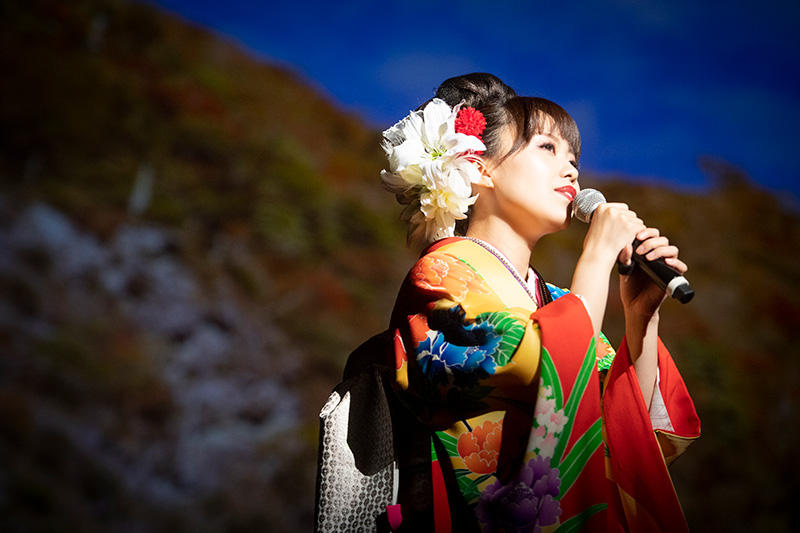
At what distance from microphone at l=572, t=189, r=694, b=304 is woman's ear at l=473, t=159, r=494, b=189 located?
147mm

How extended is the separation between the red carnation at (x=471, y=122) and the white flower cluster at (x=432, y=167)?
0.05 feet

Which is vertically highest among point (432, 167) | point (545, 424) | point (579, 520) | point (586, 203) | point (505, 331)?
point (432, 167)

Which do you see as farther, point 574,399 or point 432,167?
point 432,167

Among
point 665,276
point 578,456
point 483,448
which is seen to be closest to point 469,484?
point 483,448

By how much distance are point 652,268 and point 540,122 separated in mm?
350

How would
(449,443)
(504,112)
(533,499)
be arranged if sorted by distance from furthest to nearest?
(504,112) → (449,443) → (533,499)

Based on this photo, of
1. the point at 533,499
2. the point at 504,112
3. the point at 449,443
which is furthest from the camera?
the point at 504,112

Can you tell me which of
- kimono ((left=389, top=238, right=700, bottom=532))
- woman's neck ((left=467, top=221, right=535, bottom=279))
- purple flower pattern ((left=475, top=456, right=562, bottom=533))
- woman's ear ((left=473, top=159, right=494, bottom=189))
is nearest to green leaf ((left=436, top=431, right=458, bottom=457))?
kimono ((left=389, top=238, right=700, bottom=532))

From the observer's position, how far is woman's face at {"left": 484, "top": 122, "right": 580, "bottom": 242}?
3.38 feet

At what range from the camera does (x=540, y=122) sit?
1.10 metres

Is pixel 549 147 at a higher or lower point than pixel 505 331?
higher

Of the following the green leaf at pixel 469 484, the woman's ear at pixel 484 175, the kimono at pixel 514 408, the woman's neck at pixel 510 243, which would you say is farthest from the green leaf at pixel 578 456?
the woman's ear at pixel 484 175

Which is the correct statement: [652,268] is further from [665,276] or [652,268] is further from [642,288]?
[642,288]

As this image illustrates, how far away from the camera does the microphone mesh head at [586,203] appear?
1.00 meters
